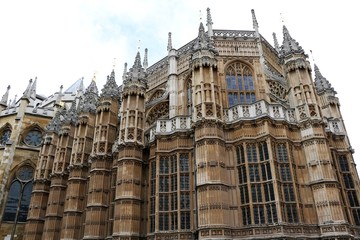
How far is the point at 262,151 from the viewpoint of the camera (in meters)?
16.4

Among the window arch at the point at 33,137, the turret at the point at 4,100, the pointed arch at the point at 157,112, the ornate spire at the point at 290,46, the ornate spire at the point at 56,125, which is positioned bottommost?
the pointed arch at the point at 157,112

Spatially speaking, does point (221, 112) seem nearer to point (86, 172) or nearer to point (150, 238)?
point (150, 238)

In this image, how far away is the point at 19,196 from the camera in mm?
34562

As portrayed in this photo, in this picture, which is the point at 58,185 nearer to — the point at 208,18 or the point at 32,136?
the point at 32,136

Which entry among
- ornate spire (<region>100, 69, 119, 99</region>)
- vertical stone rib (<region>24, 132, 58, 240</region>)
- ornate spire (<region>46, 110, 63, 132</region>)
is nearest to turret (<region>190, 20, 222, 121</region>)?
ornate spire (<region>100, 69, 119, 99</region>)

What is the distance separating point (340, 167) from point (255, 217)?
8.03 meters

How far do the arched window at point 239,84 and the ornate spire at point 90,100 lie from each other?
519 inches

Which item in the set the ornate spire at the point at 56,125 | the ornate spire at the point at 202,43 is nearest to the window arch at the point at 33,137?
the ornate spire at the point at 56,125

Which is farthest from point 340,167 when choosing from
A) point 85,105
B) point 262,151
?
point 85,105

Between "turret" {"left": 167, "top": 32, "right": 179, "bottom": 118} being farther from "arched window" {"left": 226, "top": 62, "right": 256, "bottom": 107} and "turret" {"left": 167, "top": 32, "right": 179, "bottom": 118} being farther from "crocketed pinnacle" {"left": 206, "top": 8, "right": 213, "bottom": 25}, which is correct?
"arched window" {"left": 226, "top": 62, "right": 256, "bottom": 107}

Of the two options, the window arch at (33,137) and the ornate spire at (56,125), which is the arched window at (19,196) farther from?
the ornate spire at (56,125)

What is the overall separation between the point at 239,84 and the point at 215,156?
7.93 metres

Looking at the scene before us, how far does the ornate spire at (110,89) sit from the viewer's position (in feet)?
83.3

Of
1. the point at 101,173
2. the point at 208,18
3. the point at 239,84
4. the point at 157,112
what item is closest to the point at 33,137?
the point at 101,173
